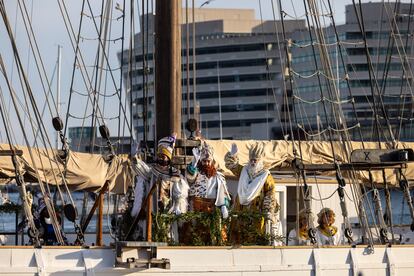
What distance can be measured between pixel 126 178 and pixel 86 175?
1.00 meters

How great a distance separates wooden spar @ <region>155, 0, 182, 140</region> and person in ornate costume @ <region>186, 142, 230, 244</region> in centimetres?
138

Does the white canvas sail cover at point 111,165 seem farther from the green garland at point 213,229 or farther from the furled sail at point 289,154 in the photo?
the green garland at point 213,229

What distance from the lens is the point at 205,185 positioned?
19.6m

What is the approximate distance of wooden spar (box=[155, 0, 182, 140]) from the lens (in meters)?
21.2

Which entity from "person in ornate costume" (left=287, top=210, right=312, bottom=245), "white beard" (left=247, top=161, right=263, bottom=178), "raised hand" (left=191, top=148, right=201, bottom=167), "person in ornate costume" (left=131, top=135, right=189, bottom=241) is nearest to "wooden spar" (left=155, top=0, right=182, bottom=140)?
"raised hand" (left=191, top=148, right=201, bottom=167)

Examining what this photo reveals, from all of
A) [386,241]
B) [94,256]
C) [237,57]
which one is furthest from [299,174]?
[237,57]

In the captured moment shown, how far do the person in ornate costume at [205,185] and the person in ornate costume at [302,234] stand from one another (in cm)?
244

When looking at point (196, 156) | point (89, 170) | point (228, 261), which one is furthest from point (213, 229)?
point (89, 170)

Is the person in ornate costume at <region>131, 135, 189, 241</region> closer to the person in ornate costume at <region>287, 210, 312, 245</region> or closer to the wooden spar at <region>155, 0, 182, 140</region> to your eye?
the wooden spar at <region>155, 0, 182, 140</region>

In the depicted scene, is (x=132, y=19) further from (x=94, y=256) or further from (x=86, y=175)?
(x=94, y=256)

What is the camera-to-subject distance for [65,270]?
17766 millimetres

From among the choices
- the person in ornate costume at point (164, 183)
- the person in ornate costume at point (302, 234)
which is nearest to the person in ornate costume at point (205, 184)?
the person in ornate costume at point (164, 183)

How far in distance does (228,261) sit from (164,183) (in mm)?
1739

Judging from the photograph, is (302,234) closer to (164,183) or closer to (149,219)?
(164,183)
